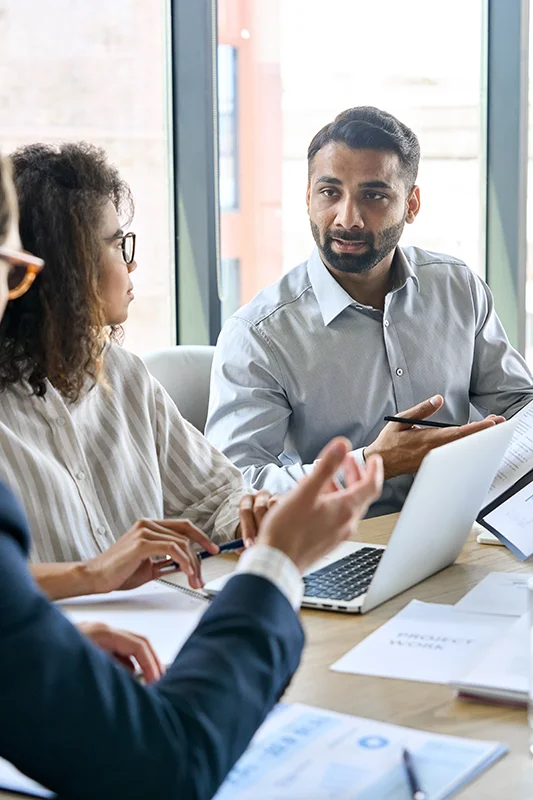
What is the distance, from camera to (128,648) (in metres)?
1.07

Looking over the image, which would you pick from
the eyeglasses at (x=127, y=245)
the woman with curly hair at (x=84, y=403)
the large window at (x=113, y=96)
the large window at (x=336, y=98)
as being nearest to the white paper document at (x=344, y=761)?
the woman with curly hair at (x=84, y=403)

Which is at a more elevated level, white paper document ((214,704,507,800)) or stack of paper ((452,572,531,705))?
white paper document ((214,704,507,800))

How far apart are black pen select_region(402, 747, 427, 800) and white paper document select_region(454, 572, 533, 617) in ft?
1.52

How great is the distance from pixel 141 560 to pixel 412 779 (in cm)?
63

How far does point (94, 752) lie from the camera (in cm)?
71

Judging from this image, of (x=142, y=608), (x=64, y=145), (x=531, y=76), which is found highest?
(x=531, y=76)

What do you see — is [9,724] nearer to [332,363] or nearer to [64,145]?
[64,145]

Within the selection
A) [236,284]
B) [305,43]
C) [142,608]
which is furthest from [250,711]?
[305,43]

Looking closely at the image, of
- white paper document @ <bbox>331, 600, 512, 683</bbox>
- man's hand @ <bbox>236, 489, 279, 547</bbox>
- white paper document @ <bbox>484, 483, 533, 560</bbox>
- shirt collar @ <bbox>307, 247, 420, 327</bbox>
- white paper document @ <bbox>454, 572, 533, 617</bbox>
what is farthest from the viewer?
shirt collar @ <bbox>307, 247, 420, 327</bbox>

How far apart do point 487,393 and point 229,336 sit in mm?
661

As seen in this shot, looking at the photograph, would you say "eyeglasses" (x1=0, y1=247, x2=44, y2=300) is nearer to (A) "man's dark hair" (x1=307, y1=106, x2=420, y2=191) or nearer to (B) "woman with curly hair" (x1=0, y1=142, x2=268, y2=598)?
(B) "woman with curly hair" (x1=0, y1=142, x2=268, y2=598)

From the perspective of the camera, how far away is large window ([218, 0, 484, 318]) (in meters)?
3.70

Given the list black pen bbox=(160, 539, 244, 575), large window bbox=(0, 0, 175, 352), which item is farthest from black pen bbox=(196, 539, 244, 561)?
large window bbox=(0, 0, 175, 352)

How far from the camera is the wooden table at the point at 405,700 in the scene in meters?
0.92
